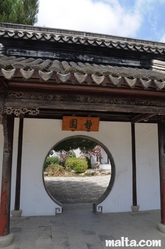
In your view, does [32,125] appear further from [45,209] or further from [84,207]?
[84,207]

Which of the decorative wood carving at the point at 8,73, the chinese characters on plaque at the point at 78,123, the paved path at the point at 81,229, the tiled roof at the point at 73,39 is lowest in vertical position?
the paved path at the point at 81,229

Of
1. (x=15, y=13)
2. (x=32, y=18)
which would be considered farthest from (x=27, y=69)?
(x=32, y=18)

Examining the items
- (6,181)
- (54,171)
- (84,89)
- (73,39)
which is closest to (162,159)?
A: (84,89)

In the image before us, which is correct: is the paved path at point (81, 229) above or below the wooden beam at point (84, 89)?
below

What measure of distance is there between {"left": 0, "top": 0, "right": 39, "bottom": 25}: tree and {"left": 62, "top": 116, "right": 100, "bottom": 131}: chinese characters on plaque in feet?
22.3

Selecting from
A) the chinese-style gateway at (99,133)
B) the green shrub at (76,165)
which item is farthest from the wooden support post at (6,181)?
the green shrub at (76,165)

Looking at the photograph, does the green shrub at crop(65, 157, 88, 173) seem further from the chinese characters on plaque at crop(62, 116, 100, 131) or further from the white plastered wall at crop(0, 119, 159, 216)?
the chinese characters on plaque at crop(62, 116, 100, 131)

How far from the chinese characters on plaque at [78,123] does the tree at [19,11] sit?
6.80 metres

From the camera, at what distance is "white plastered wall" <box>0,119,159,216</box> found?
16.4 ft

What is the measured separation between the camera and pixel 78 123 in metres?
5.12

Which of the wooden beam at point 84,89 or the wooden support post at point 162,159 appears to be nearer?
the wooden beam at point 84,89

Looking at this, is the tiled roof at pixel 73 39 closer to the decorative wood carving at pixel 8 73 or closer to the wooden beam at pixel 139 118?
the wooden beam at pixel 139 118

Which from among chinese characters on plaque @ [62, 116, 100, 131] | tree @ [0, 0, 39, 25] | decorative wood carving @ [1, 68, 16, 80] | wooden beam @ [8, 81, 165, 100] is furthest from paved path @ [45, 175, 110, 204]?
tree @ [0, 0, 39, 25]

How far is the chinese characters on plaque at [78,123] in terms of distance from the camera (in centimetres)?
509
